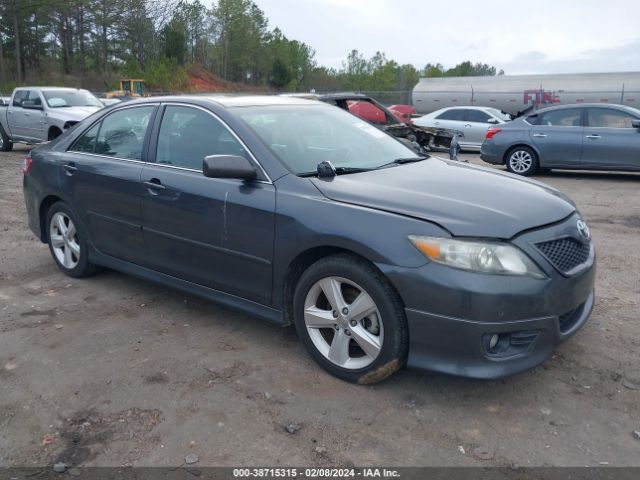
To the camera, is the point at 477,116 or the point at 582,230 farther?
the point at 477,116

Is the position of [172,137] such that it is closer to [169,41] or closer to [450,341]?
[450,341]

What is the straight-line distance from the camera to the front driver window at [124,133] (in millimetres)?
4621

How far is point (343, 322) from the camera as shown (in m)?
3.40

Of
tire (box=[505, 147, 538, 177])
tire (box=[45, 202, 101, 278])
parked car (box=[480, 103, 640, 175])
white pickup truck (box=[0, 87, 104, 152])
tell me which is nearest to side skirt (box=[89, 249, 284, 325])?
tire (box=[45, 202, 101, 278])

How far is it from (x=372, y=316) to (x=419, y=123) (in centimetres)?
1585

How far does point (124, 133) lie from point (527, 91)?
28.2 metres

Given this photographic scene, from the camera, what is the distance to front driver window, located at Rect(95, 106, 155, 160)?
462 centimetres

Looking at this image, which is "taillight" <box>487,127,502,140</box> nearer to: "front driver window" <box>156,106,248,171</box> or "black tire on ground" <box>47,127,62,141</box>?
"front driver window" <box>156,106,248,171</box>

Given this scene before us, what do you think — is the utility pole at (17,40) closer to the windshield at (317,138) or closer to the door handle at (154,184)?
the door handle at (154,184)

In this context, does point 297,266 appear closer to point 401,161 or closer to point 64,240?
point 401,161

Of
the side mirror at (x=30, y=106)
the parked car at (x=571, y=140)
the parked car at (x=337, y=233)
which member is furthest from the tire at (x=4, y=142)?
the parked car at (x=337, y=233)

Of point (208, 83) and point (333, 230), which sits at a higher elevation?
point (208, 83)

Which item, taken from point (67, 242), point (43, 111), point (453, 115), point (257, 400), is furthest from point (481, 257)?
point (453, 115)

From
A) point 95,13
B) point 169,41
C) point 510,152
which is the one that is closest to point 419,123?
point 510,152
